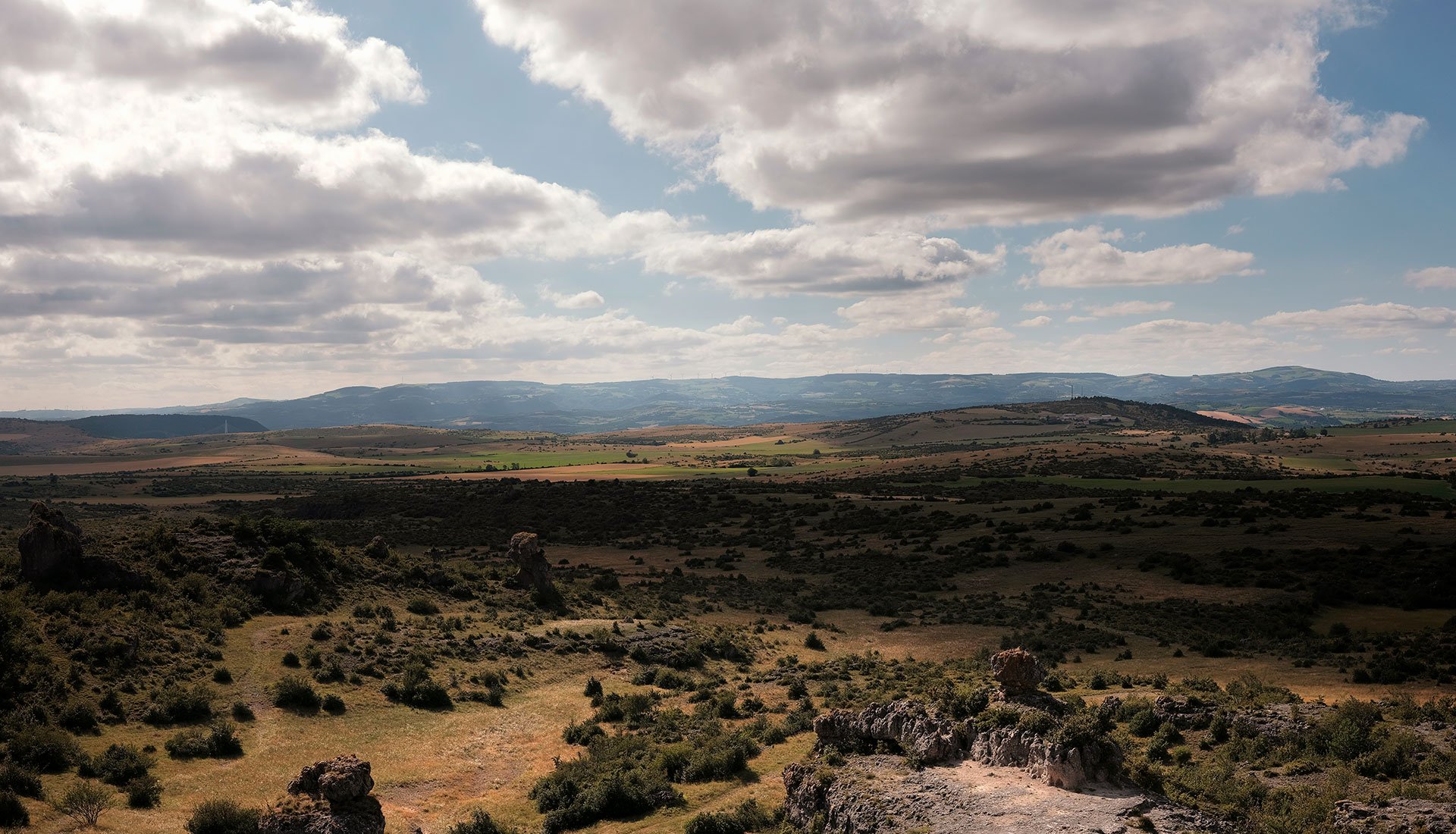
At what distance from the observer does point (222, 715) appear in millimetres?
28391

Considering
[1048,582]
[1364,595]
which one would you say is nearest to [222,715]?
[1048,582]

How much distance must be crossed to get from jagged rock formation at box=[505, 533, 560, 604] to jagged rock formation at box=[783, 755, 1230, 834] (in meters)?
34.6

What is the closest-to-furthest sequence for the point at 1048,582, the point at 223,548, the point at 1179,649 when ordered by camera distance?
the point at 1179,649 < the point at 223,548 < the point at 1048,582

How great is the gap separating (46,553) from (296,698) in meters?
15.8

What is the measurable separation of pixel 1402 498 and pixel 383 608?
296 feet

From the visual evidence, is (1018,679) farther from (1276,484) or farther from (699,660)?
(1276,484)

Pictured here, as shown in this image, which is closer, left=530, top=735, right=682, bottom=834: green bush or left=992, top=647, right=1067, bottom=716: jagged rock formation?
left=992, top=647, right=1067, bottom=716: jagged rock formation

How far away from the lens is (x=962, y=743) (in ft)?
64.5

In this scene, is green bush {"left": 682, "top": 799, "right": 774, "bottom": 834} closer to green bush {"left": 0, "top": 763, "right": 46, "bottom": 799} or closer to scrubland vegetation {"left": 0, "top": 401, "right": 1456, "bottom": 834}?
scrubland vegetation {"left": 0, "top": 401, "right": 1456, "bottom": 834}

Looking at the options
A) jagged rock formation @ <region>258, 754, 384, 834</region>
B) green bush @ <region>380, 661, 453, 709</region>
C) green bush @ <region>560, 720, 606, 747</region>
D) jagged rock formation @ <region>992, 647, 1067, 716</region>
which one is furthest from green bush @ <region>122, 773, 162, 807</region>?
jagged rock formation @ <region>992, 647, 1067, 716</region>

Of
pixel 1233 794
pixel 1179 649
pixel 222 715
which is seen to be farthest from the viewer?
pixel 1179 649

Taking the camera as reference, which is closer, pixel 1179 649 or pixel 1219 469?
pixel 1179 649

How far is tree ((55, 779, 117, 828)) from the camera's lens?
63.2 feet

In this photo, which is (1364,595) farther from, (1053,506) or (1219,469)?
(1219,469)
